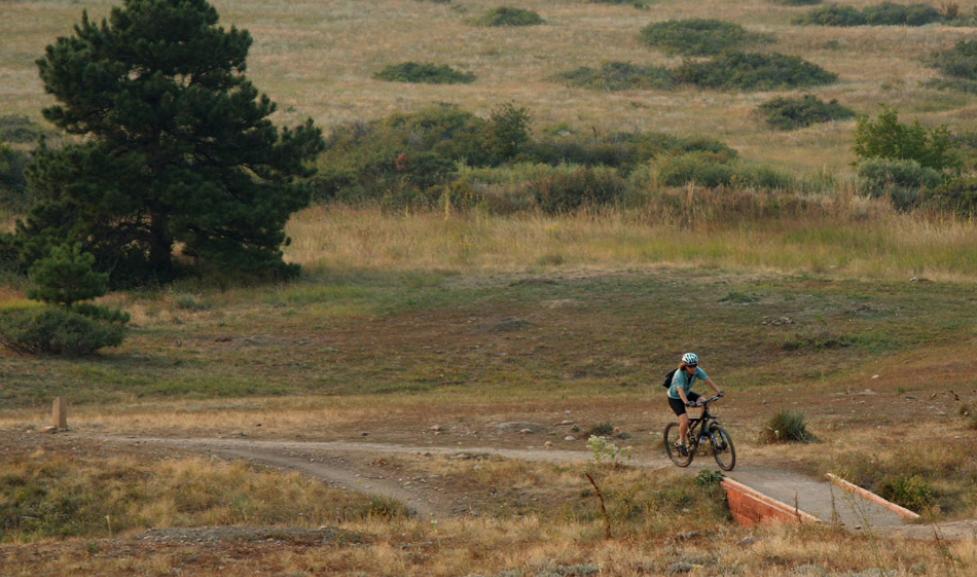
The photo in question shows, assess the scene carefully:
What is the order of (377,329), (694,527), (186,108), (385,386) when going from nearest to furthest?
(694,527), (385,386), (377,329), (186,108)

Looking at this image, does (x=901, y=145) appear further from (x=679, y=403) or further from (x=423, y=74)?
(x=423, y=74)

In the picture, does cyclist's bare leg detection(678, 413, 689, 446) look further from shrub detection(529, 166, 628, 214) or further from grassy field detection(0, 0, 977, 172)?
grassy field detection(0, 0, 977, 172)

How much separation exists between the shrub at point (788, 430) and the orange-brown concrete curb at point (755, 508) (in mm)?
2109

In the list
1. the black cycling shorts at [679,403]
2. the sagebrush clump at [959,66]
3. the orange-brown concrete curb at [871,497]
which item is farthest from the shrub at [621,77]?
the orange-brown concrete curb at [871,497]

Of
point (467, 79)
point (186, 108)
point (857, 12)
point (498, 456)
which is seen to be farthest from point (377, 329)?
point (857, 12)

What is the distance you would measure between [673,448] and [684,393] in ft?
2.72

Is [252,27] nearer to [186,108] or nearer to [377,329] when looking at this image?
[186,108]

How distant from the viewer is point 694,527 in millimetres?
12422

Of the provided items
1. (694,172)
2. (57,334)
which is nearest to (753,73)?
(694,172)

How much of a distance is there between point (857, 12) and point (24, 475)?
80533 mm

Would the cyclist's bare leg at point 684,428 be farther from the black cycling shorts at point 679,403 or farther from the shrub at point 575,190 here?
the shrub at point 575,190

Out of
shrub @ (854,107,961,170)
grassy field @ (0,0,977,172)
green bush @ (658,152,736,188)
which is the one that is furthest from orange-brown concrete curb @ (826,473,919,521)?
grassy field @ (0,0,977,172)

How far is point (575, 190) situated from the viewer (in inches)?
1494

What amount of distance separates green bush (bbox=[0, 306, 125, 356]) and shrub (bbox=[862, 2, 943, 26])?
234 feet
